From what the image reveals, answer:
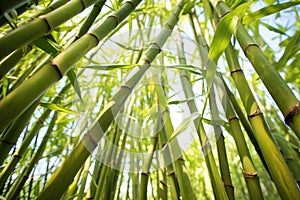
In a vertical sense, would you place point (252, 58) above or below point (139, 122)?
below

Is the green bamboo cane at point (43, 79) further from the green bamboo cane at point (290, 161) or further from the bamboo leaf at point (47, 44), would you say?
the green bamboo cane at point (290, 161)

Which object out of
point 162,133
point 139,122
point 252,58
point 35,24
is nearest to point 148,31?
point 139,122

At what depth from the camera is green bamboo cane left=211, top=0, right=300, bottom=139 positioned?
33cm

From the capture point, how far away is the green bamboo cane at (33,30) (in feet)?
0.82

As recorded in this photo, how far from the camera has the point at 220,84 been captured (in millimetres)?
524

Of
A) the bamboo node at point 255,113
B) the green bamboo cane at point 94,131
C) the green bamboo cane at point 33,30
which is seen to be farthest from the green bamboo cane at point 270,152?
the green bamboo cane at point 33,30

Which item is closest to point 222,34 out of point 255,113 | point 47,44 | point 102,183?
point 255,113

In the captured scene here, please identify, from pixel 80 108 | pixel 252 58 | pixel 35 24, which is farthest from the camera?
pixel 80 108

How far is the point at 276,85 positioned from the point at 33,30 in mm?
272

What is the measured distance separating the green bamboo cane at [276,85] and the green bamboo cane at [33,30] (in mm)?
230

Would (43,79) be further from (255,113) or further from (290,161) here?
(290,161)

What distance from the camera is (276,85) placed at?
13.7 inches

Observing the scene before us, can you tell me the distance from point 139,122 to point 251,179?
505mm

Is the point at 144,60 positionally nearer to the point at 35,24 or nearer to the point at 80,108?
the point at 35,24
